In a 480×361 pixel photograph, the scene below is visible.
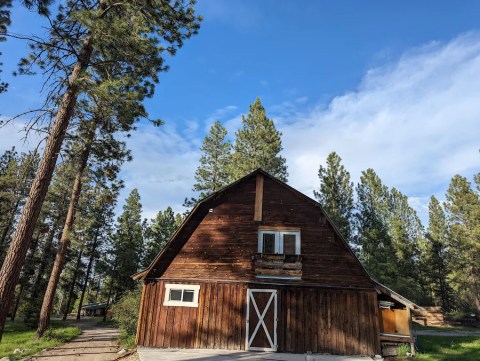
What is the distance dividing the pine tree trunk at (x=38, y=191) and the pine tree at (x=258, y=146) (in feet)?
66.8

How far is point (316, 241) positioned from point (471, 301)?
44.1m

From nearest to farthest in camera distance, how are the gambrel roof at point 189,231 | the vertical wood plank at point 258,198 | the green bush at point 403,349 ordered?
the green bush at point 403,349 → the gambrel roof at point 189,231 → the vertical wood plank at point 258,198

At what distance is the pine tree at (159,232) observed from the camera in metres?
43.9

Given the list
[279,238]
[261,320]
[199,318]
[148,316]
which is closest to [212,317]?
[199,318]

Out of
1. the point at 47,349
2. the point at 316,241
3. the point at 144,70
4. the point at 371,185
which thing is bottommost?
the point at 47,349

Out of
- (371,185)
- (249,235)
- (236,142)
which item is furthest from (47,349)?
(371,185)

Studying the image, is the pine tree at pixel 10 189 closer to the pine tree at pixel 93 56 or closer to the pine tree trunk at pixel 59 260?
the pine tree trunk at pixel 59 260

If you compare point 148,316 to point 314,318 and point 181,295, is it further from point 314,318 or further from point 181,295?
point 314,318

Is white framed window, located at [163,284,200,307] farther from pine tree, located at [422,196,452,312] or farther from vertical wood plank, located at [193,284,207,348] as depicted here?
pine tree, located at [422,196,452,312]

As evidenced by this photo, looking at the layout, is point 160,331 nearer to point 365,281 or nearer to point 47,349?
point 47,349

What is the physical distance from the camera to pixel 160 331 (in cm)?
1293

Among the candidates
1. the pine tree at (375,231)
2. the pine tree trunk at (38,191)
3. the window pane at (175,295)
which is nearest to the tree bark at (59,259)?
the pine tree trunk at (38,191)

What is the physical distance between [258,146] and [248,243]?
61.2 ft

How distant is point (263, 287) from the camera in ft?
43.3
